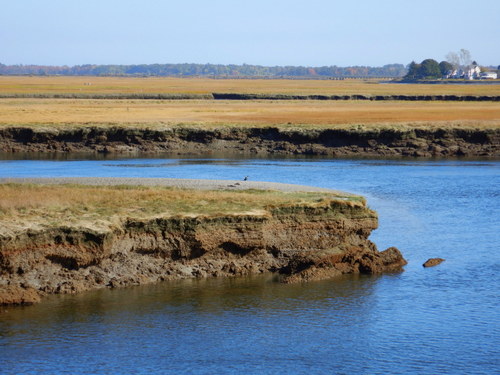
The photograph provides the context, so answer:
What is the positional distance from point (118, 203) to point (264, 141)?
42.5 m

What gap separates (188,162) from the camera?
201 ft

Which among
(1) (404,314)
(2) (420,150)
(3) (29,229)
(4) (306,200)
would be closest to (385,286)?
(1) (404,314)

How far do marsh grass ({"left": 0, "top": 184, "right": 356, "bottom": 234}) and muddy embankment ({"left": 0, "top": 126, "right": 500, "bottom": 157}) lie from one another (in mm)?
34829

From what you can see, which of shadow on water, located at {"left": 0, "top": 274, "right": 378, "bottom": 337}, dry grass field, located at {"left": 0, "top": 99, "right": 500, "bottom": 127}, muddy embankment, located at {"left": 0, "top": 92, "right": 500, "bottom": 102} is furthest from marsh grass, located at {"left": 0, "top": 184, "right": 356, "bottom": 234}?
Result: muddy embankment, located at {"left": 0, "top": 92, "right": 500, "bottom": 102}

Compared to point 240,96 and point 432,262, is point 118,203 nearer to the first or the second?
point 432,262

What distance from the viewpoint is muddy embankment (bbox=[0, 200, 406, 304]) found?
25.3m

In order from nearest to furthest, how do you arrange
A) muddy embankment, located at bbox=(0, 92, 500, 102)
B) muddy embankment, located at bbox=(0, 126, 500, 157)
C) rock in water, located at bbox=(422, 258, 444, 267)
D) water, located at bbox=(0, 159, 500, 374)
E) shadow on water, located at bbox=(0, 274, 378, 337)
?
water, located at bbox=(0, 159, 500, 374), shadow on water, located at bbox=(0, 274, 378, 337), rock in water, located at bbox=(422, 258, 444, 267), muddy embankment, located at bbox=(0, 126, 500, 157), muddy embankment, located at bbox=(0, 92, 500, 102)

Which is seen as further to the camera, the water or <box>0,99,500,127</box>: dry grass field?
<box>0,99,500,127</box>: dry grass field

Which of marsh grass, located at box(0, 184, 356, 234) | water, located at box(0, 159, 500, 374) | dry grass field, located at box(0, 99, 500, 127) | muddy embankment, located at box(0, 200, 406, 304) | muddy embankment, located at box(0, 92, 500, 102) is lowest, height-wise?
water, located at box(0, 159, 500, 374)

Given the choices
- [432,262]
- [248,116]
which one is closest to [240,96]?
[248,116]

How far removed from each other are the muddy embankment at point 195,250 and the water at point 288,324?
63cm

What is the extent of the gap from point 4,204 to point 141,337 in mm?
8795

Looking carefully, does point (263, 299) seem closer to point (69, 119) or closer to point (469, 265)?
point (469, 265)

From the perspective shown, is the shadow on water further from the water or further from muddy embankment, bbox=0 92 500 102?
muddy embankment, bbox=0 92 500 102
